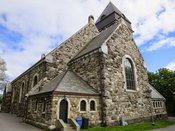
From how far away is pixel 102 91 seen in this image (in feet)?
42.6

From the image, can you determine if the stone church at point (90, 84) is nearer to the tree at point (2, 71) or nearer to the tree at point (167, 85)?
the tree at point (2, 71)

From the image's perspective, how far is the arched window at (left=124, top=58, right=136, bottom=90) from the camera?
15.9 meters

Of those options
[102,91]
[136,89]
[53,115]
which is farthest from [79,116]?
[136,89]

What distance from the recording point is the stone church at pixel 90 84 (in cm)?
1136

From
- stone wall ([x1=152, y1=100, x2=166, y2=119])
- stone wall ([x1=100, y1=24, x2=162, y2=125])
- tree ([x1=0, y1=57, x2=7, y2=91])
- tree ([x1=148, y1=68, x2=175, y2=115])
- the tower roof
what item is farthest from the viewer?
the tower roof

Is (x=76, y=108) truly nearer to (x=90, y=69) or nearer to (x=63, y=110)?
(x=63, y=110)

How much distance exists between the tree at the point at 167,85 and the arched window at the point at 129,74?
16.6 meters

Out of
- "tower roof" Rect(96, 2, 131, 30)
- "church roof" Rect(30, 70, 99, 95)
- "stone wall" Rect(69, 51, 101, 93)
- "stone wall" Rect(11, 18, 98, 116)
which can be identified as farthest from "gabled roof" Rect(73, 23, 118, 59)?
"tower roof" Rect(96, 2, 131, 30)

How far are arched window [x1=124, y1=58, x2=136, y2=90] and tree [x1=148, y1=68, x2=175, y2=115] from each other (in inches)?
653

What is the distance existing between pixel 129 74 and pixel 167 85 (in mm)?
17378

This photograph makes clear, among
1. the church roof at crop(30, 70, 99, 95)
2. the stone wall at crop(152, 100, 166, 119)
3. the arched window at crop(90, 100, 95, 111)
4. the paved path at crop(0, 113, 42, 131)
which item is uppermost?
the church roof at crop(30, 70, 99, 95)

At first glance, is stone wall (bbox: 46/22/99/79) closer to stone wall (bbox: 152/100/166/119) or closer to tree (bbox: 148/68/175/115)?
stone wall (bbox: 152/100/166/119)

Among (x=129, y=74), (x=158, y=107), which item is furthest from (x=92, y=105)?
(x=158, y=107)

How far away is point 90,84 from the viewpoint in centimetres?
1428
